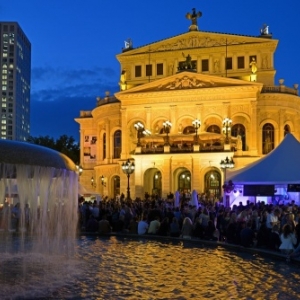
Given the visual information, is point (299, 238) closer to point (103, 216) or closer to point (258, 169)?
point (258, 169)

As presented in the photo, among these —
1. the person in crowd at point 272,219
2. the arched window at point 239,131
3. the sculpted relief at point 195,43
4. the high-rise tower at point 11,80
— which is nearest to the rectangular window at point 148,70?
the sculpted relief at point 195,43

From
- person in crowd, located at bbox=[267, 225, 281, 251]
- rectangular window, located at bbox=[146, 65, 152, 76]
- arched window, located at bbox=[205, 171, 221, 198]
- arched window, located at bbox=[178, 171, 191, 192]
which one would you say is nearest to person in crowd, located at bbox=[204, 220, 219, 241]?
person in crowd, located at bbox=[267, 225, 281, 251]

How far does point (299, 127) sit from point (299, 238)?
38852mm

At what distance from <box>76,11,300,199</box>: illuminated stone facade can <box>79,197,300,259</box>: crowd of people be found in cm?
2052

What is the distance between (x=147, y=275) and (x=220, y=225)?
8236 millimetres

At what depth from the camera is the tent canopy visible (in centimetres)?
2311

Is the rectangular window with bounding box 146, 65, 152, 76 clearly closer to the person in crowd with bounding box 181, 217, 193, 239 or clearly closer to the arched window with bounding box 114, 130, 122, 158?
the arched window with bounding box 114, 130, 122, 158

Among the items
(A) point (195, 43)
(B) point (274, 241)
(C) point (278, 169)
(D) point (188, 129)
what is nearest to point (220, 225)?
(B) point (274, 241)

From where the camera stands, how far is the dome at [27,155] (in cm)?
925

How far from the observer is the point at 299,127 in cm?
5231

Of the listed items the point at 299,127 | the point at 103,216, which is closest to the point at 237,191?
the point at 103,216

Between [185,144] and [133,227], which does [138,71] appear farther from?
[133,227]

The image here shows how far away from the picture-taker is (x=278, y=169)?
23.5 meters

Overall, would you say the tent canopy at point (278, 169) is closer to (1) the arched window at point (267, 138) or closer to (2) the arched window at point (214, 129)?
(2) the arched window at point (214, 129)
